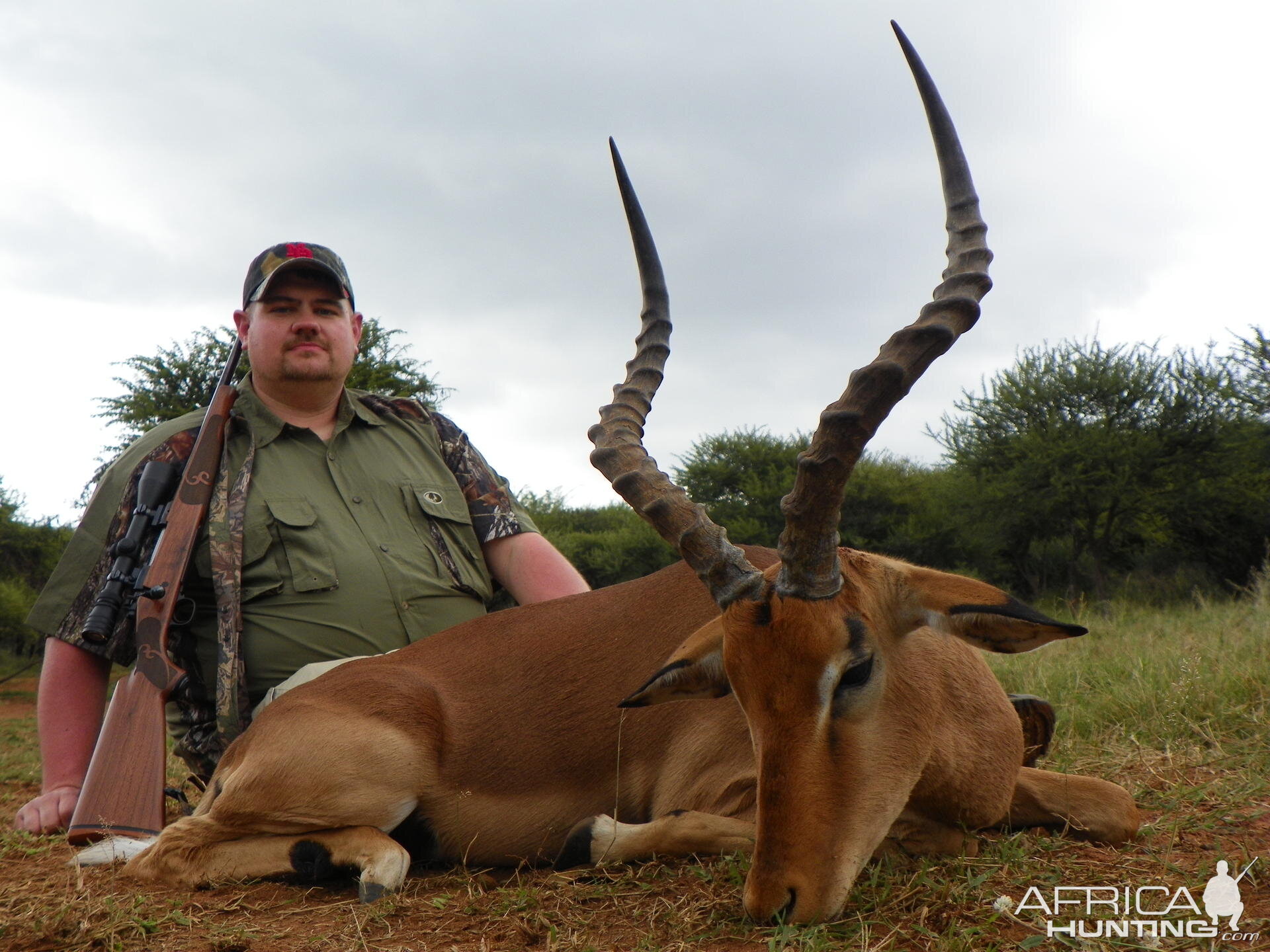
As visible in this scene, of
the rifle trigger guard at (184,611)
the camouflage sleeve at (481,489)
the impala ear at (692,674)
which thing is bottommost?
the impala ear at (692,674)

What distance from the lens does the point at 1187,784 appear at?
14.4ft

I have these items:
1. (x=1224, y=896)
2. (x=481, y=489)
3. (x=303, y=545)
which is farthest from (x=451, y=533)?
(x=1224, y=896)

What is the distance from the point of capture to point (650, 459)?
3867mm

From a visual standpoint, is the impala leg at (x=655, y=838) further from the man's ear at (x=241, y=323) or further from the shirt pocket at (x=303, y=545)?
the man's ear at (x=241, y=323)

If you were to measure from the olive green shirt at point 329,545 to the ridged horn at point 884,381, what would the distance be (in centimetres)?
268

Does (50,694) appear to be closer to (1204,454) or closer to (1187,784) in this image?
(1187,784)

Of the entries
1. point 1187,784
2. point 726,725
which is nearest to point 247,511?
point 726,725

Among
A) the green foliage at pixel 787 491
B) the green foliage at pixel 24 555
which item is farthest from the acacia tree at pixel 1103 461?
the green foliage at pixel 24 555

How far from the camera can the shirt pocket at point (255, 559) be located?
5.11 m

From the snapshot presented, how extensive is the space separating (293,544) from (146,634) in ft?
2.45

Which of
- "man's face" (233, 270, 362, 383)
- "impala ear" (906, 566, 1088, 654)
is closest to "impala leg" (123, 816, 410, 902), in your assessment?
"impala ear" (906, 566, 1088, 654)

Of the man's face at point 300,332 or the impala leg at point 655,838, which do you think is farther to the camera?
the man's face at point 300,332

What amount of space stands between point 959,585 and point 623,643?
1.43 m

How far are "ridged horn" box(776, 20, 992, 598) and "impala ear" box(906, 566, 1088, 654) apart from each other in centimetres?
34
